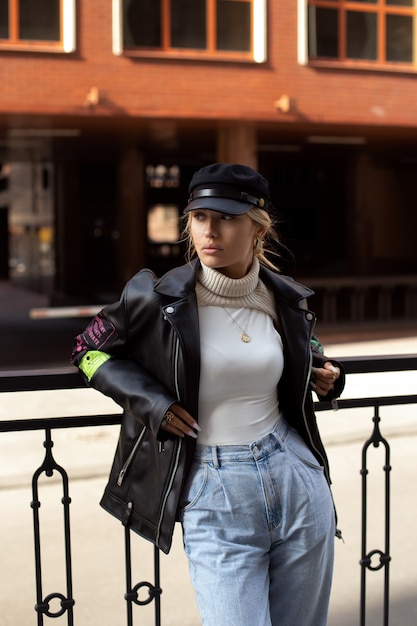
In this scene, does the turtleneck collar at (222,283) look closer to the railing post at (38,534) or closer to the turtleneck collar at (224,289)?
the turtleneck collar at (224,289)

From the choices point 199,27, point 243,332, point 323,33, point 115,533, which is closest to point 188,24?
point 199,27

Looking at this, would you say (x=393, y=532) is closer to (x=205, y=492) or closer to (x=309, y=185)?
(x=205, y=492)

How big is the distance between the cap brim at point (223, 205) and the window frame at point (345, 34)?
1590 centimetres

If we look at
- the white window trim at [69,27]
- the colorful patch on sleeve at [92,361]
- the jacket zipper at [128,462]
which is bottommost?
the jacket zipper at [128,462]

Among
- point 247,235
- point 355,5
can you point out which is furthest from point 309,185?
point 247,235

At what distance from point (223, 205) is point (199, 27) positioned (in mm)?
15732

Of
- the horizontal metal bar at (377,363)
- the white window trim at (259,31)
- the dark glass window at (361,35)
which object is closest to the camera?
the horizontal metal bar at (377,363)

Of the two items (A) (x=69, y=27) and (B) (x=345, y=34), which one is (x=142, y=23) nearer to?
(A) (x=69, y=27)

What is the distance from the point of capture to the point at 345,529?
6.52m

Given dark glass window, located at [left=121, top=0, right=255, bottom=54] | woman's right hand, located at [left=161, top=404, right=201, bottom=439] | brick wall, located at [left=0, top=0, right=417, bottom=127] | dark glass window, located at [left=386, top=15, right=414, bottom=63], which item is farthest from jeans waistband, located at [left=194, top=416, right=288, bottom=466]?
dark glass window, located at [left=386, top=15, right=414, bottom=63]

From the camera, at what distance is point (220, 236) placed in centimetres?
240

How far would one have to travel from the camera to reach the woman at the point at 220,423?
7.60 ft

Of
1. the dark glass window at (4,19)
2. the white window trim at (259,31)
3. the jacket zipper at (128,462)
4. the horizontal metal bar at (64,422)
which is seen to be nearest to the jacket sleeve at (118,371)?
the jacket zipper at (128,462)

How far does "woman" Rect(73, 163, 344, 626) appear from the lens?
2.32 m
